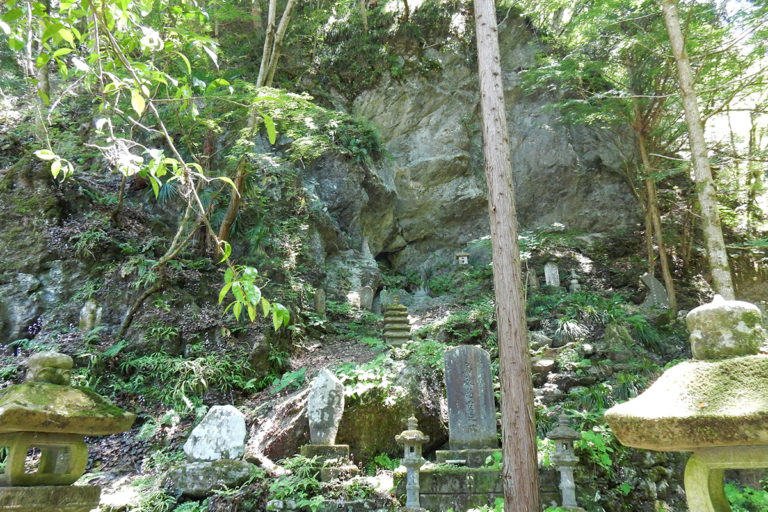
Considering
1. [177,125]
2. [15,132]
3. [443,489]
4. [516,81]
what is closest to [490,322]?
[443,489]

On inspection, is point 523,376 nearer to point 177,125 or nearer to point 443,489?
point 443,489

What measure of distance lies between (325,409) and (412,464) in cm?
139

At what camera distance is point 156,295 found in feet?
32.1

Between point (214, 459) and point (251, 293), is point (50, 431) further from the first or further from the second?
point (214, 459)

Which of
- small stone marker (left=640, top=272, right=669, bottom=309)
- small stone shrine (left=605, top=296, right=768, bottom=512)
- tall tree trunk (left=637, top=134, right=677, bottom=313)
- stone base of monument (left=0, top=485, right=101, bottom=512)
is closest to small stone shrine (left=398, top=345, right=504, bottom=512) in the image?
stone base of monument (left=0, top=485, right=101, bottom=512)

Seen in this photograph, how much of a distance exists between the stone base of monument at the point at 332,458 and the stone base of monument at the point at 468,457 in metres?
1.12

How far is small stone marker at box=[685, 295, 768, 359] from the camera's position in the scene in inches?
85.7

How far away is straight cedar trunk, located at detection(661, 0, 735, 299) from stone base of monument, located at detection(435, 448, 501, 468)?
4066mm

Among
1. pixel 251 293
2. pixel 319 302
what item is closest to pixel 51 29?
pixel 251 293

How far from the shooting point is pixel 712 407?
78.4 inches

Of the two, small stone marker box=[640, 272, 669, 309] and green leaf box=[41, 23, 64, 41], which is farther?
small stone marker box=[640, 272, 669, 309]

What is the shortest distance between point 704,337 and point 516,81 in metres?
19.2

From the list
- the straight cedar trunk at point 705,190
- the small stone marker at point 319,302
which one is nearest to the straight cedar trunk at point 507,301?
the straight cedar trunk at point 705,190

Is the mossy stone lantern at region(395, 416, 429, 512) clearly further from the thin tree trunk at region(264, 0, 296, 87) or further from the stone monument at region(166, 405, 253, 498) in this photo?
the thin tree trunk at region(264, 0, 296, 87)
